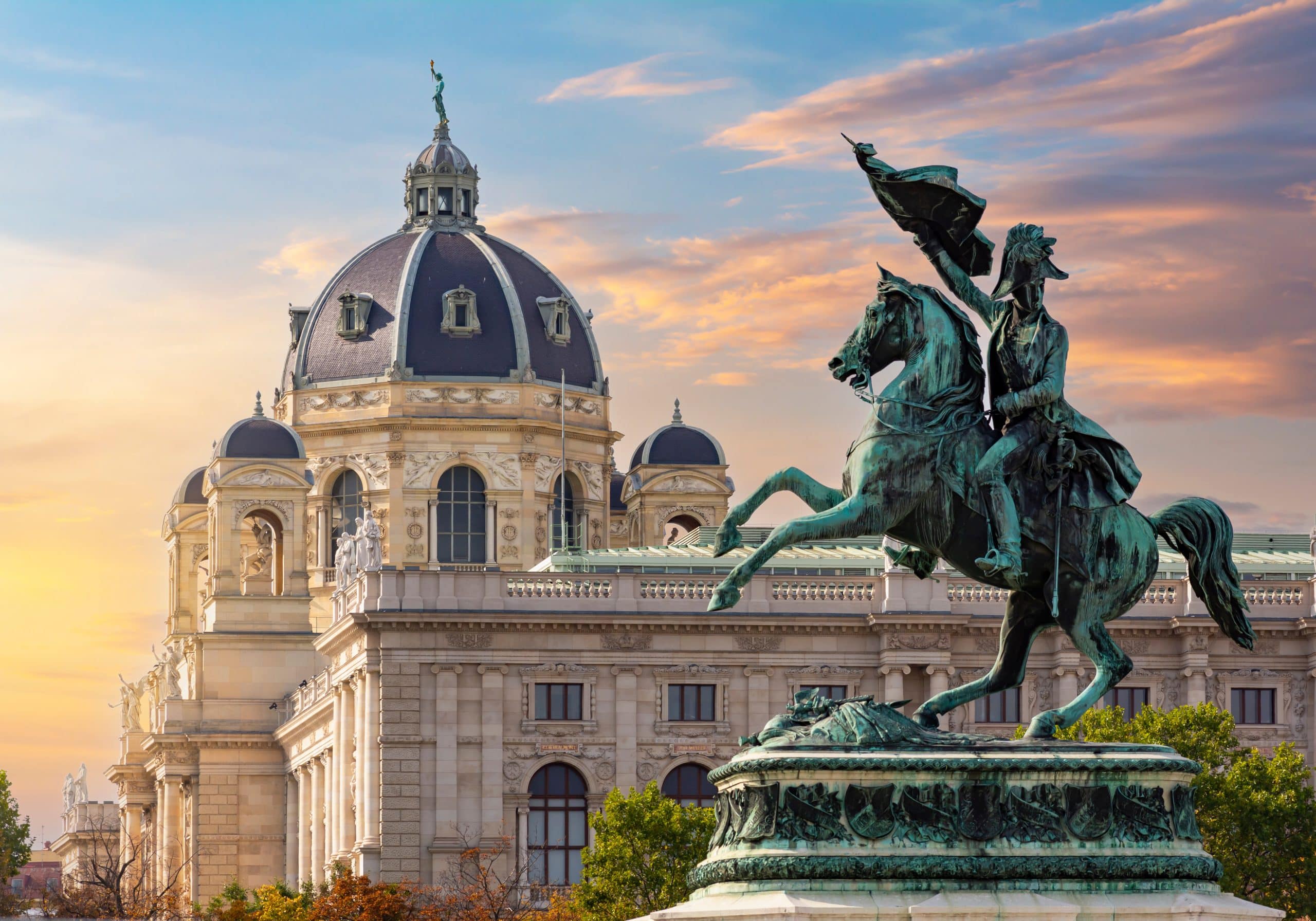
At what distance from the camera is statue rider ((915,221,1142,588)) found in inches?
928

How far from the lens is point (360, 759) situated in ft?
301

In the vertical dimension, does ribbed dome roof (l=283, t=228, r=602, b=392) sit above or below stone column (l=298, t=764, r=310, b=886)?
above

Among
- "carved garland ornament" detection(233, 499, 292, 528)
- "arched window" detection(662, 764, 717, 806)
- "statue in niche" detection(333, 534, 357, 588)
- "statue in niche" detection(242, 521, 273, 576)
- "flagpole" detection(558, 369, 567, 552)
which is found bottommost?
"arched window" detection(662, 764, 717, 806)

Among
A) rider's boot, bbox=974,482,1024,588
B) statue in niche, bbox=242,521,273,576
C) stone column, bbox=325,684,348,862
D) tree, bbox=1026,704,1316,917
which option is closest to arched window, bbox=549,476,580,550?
statue in niche, bbox=242,521,273,576

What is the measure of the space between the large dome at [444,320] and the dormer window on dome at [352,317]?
3cm

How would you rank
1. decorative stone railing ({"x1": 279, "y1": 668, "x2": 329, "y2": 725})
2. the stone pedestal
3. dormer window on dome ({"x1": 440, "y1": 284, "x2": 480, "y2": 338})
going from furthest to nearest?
dormer window on dome ({"x1": 440, "y1": 284, "x2": 480, "y2": 338}), decorative stone railing ({"x1": 279, "y1": 668, "x2": 329, "y2": 725}), the stone pedestal

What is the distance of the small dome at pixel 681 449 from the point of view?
134 meters

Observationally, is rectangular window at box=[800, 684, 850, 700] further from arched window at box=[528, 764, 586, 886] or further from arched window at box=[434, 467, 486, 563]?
arched window at box=[434, 467, 486, 563]

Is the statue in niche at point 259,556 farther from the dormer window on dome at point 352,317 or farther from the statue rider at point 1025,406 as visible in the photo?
the statue rider at point 1025,406

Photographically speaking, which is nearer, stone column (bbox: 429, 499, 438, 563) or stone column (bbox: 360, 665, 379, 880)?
stone column (bbox: 360, 665, 379, 880)

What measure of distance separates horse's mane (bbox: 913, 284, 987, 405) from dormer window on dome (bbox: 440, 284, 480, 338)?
4185 inches

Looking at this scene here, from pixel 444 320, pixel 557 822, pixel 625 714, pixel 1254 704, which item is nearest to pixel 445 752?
pixel 557 822

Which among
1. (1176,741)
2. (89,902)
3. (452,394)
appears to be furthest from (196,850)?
(1176,741)

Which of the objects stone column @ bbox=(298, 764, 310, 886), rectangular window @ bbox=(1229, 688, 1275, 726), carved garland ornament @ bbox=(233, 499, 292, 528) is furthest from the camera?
carved garland ornament @ bbox=(233, 499, 292, 528)
